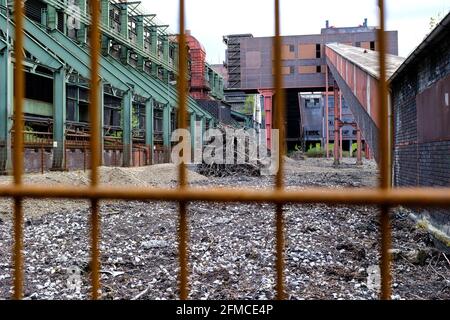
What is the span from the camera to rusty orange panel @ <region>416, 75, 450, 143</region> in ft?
18.0

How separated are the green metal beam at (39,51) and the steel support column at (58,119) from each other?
35 centimetres

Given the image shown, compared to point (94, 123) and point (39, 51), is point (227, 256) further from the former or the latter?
point (39, 51)

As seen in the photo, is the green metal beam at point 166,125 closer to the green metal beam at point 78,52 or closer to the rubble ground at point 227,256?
the green metal beam at point 78,52

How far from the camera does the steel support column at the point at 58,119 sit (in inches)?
577

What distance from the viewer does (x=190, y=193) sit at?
110 centimetres

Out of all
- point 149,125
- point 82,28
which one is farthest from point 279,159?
point 82,28

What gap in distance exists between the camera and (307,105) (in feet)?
93.9

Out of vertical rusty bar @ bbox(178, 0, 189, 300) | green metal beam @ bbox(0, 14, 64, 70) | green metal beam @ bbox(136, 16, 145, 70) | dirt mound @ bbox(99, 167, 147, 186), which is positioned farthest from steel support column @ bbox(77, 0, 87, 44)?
vertical rusty bar @ bbox(178, 0, 189, 300)

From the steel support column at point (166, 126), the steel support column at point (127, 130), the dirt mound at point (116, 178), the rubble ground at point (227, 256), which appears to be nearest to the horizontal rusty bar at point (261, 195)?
the rubble ground at point (227, 256)

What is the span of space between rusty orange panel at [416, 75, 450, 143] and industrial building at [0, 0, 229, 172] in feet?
14.6

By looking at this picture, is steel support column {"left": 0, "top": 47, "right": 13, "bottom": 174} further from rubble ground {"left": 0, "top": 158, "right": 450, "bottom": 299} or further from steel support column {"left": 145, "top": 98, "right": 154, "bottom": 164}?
steel support column {"left": 145, "top": 98, "right": 154, "bottom": 164}

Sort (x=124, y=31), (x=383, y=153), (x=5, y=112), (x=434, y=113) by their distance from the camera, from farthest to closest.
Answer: (x=124, y=31) → (x=5, y=112) → (x=434, y=113) → (x=383, y=153)

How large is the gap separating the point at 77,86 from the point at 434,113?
17.5 metres
